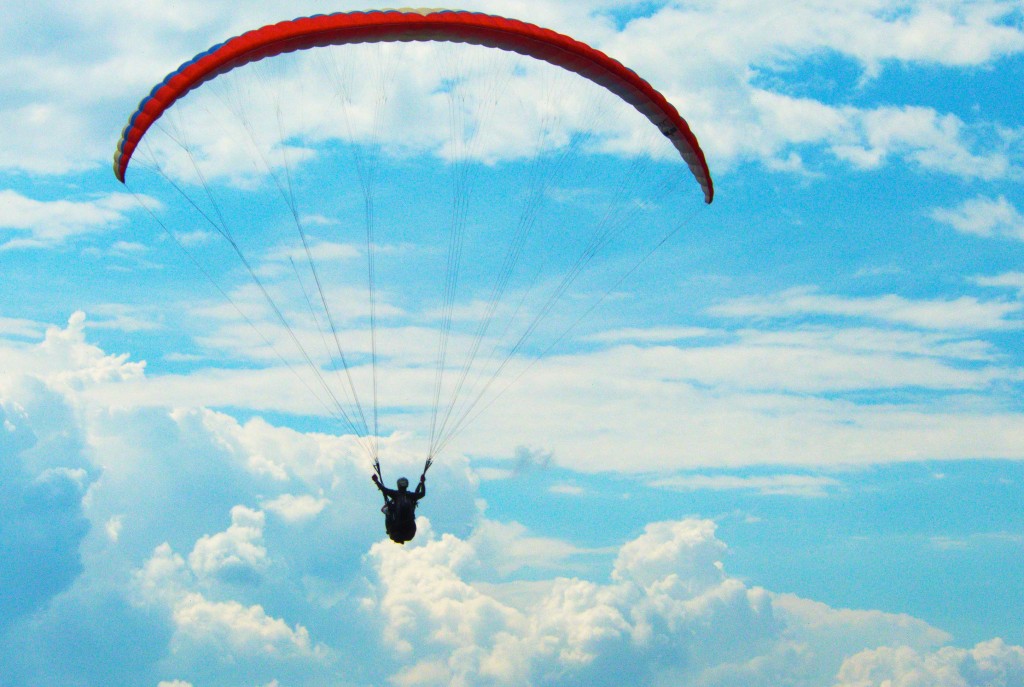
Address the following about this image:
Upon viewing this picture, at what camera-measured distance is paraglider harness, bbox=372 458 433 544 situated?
31.0 metres

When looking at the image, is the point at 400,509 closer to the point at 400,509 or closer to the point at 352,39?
the point at 400,509

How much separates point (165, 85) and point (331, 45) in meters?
4.37

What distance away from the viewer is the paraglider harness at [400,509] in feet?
102

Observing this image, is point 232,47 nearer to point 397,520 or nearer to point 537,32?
point 537,32

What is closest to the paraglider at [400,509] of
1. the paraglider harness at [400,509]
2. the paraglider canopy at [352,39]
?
the paraglider harness at [400,509]

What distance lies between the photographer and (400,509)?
31031 millimetres

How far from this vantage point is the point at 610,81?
34250 millimetres

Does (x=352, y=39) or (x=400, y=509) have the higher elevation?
(x=352, y=39)

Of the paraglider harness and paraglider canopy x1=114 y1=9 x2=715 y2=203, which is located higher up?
paraglider canopy x1=114 y1=9 x2=715 y2=203

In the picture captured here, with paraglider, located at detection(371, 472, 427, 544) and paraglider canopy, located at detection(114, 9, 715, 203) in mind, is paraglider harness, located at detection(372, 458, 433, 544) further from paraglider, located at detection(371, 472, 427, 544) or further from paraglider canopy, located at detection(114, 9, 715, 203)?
paraglider canopy, located at detection(114, 9, 715, 203)

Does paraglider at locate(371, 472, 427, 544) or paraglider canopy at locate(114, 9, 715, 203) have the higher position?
paraglider canopy at locate(114, 9, 715, 203)

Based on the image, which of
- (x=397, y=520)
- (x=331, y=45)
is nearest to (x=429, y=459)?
(x=397, y=520)

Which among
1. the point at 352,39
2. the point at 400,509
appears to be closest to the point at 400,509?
the point at 400,509

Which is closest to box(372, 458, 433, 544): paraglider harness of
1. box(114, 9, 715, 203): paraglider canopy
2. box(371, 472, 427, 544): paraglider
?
box(371, 472, 427, 544): paraglider
